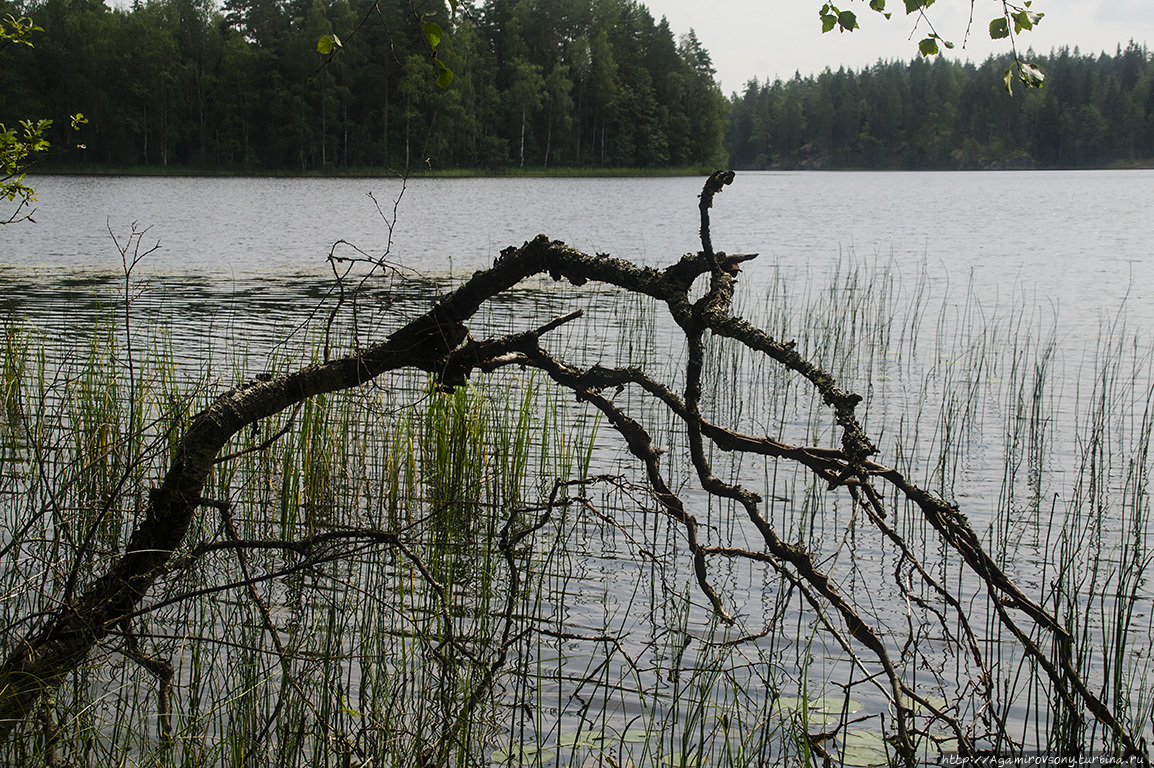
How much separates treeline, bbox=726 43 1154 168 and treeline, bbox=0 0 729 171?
33.4 m

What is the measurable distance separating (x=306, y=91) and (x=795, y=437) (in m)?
62.0

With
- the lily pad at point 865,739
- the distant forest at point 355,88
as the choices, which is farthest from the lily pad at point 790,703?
the distant forest at point 355,88

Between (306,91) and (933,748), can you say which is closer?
(933,748)

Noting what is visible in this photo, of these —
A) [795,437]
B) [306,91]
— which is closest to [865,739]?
[795,437]

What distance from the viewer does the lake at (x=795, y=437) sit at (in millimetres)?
3477

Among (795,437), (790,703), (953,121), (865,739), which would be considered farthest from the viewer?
(953,121)

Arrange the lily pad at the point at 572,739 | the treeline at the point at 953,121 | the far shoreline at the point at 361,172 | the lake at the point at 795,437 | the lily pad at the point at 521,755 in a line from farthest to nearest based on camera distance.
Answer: the treeline at the point at 953,121 → the far shoreline at the point at 361,172 → the lake at the point at 795,437 → the lily pad at the point at 572,739 → the lily pad at the point at 521,755

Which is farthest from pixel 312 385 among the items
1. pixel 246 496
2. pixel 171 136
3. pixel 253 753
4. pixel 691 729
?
pixel 171 136

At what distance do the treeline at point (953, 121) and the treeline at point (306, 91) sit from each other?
3336 centimetres

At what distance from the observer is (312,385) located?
122 inches

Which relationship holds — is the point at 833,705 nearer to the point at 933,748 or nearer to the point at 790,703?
the point at 790,703

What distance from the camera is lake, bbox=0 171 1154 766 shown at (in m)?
3.48

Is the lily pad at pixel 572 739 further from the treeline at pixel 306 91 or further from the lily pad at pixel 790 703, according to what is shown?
the treeline at pixel 306 91

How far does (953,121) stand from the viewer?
120m
